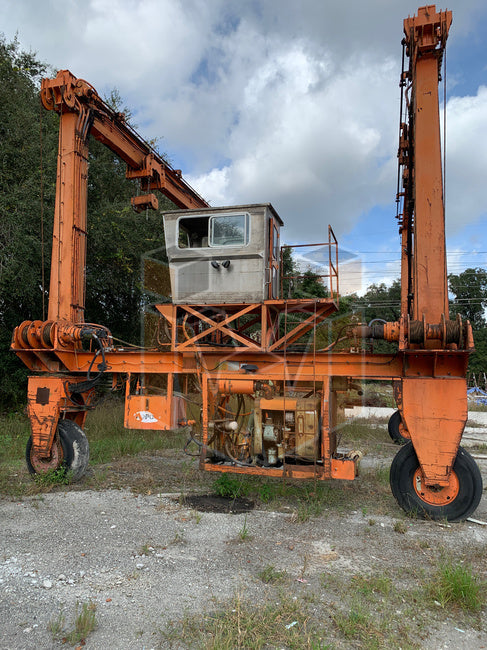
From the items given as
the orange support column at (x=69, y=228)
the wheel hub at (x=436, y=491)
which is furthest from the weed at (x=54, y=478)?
the wheel hub at (x=436, y=491)

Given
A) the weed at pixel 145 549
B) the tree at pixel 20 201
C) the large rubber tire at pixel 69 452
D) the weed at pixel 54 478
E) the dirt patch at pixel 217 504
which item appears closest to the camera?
the weed at pixel 145 549

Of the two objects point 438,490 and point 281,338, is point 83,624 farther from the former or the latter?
point 281,338

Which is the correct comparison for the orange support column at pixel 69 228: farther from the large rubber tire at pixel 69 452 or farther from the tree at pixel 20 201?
the tree at pixel 20 201

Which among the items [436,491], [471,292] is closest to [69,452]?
[436,491]

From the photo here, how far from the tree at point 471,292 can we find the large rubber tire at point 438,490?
2142 inches

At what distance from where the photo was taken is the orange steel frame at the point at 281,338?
19.6ft

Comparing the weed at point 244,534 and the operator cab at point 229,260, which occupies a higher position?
the operator cab at point 229,260

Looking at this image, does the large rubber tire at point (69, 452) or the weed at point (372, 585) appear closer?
the weed at point (372, 585)

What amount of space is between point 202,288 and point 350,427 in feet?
27.8

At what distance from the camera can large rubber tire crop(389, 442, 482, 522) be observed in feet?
19.5

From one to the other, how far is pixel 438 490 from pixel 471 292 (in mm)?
59891

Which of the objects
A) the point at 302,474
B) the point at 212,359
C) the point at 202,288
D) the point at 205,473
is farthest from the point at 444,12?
the point at 205,473

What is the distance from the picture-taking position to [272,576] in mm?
4355

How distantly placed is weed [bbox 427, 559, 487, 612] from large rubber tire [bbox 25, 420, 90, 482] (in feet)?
18.2
